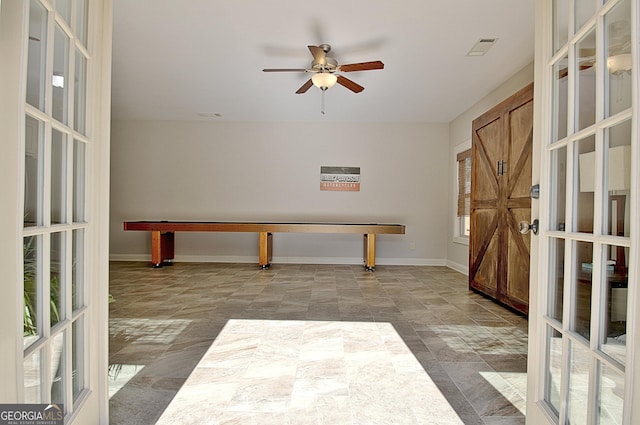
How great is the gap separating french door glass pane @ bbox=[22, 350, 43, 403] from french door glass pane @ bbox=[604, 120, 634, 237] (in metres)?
1.73

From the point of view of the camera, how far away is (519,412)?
168cm

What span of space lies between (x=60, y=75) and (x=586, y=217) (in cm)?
183

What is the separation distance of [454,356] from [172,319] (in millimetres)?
2354

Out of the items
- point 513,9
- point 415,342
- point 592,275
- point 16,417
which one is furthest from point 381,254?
point 16,417

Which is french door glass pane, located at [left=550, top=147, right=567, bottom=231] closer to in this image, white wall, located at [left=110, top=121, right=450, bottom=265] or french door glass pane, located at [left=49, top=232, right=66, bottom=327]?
french door glass pane, located at [left=49, top=232, right=66, bottom=327]

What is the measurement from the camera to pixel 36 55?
104cm

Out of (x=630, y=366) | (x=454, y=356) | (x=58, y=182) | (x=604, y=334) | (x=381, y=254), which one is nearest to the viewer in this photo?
(x=630, y=366)

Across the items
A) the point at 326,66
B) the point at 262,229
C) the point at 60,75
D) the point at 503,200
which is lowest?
the point at 262,229

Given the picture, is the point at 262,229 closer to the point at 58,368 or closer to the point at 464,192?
the point at 464,192

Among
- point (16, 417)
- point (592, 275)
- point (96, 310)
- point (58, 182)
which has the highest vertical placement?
point (58, 182)

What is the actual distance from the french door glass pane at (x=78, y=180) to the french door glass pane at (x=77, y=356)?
1.28ft

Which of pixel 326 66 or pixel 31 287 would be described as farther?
pixel 326 66

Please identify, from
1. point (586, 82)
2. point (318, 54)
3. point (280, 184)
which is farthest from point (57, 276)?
point (280, 184)

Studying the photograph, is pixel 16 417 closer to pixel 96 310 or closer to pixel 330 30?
pixel 96 310
